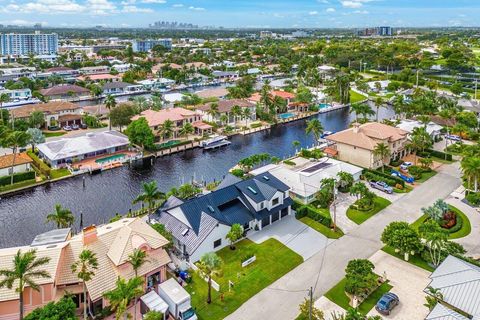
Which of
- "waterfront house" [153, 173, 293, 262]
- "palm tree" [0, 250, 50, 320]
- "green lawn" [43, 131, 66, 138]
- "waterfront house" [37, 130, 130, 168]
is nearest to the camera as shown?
"palm tree" [0, 250, 50, 320]

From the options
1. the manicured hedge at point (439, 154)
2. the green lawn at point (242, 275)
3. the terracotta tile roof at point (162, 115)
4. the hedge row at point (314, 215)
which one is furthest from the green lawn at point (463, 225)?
the terracotta tile roof at point (162, 115)

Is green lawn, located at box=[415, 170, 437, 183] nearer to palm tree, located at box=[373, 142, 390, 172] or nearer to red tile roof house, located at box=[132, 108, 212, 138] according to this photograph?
palm tree, located at box=[373, 142, 390, 172]

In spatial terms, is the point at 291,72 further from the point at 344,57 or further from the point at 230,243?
the point at 230,243

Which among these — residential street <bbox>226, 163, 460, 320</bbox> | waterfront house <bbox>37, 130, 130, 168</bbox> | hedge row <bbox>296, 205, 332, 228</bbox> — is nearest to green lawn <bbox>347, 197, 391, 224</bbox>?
residential street <bbox>226, 163, 460, 320</bbox>

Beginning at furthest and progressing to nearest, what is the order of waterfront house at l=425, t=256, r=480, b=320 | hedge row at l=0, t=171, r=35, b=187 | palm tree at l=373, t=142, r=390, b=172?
palm tree at l=373, t=142, r=390, b=172 < hedge row at l=0, t=171, r=35, b=187 < waterfront house at l=425, t=256, r=480, b=320

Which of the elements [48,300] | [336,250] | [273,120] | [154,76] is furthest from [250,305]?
[154,76]

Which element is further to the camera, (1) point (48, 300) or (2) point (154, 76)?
(2) point (154, 76)

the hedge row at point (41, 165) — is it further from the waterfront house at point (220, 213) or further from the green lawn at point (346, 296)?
the green lawn at point (346, 296)
